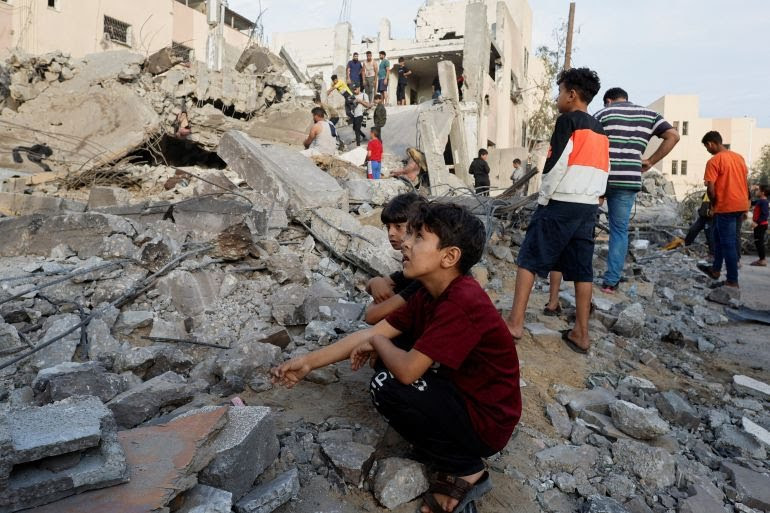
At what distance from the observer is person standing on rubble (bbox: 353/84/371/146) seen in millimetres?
11891

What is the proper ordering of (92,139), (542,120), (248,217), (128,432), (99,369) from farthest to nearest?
(542,120) → (92,139) → (248,217) → (99,369) → (128,432)

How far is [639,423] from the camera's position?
7.48 ft

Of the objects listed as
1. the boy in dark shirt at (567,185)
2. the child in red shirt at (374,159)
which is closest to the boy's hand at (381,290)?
the boy in dark shirt at (567,185)

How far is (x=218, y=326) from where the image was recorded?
3449 millimetres

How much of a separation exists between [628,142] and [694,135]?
110 feet

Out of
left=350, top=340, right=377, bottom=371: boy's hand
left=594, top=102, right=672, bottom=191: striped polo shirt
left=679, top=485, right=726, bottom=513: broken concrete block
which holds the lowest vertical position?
left=679, top=485, right=726, bottom=513: broken concrete block

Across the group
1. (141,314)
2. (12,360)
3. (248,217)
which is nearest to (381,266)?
(248,217)

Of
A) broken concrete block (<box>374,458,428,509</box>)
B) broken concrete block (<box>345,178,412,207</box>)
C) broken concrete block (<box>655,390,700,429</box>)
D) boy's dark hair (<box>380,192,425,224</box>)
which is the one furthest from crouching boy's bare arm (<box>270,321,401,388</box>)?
broken concrete block (<box>345,178,412,207</box>)

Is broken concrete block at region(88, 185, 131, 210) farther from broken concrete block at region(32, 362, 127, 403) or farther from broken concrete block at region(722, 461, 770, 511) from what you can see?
broken concrete block at region(722, 461, 770, 511)

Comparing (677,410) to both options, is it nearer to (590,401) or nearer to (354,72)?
(590,401)

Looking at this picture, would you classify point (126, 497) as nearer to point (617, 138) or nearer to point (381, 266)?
point (381, 266)

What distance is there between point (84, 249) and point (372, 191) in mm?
3288

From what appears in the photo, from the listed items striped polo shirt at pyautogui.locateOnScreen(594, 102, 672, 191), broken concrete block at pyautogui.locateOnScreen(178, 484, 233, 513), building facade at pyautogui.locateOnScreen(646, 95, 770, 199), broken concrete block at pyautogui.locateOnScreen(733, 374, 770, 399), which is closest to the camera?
broken concrete block at pyautogui.locateOnScreen(178, 484, 233, 513)

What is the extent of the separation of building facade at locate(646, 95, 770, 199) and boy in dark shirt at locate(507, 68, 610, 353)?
107 feet
